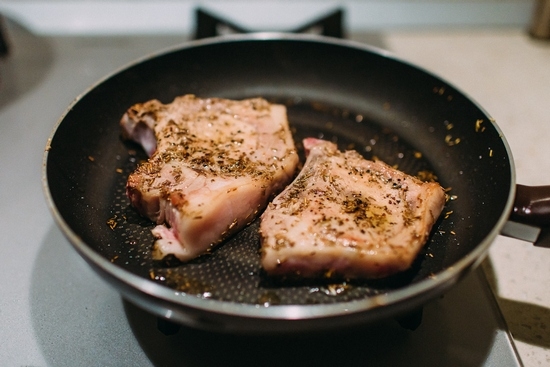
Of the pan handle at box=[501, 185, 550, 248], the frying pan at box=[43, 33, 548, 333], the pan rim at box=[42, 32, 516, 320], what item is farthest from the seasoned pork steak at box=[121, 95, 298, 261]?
the pan handle at box=[501, 185, 550, 248]

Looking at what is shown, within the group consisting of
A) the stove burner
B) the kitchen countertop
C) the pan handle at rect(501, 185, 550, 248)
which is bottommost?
the kitchen countertop

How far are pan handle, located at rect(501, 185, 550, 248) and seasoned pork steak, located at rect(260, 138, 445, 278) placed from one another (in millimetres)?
189

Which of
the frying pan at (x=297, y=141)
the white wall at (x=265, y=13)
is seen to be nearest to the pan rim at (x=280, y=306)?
the frying pan at (x=297, y=141)

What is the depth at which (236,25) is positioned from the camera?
1.93m

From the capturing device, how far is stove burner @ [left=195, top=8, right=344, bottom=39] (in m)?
1.90

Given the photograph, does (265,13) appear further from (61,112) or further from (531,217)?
(531,217)

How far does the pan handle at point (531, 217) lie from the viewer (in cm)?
94

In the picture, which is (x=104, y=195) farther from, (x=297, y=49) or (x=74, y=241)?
(x=297, y=49)

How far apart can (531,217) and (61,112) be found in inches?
64.1

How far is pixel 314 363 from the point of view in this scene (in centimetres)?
101

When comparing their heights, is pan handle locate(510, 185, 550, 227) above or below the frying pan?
above

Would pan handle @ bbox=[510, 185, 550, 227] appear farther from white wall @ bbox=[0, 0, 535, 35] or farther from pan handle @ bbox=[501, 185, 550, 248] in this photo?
white wall @ bbox=[0, 0, 535, 35]

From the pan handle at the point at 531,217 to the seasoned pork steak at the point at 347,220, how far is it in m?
0.19

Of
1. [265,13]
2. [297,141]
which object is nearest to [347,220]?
[297,141]
